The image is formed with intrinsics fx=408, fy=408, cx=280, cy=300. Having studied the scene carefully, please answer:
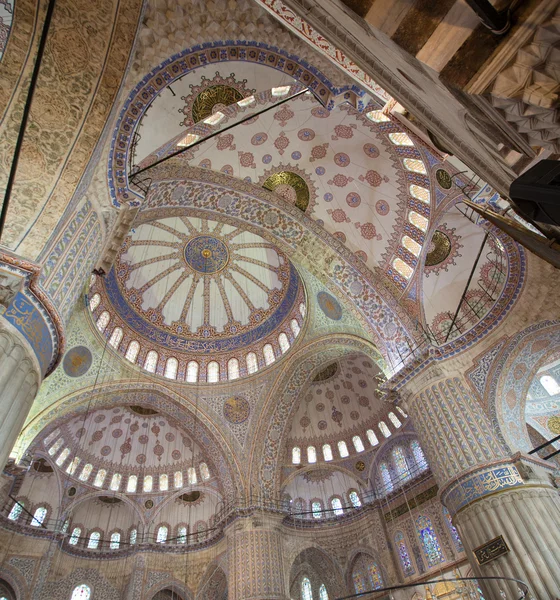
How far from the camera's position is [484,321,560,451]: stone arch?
28.0 ft

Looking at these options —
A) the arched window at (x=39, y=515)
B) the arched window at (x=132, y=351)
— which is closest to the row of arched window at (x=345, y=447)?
the arched window at (x=132, y=351)

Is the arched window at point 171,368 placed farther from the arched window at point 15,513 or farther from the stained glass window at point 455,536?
the stained glass window at point 455,536

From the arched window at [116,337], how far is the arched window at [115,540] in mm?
7414

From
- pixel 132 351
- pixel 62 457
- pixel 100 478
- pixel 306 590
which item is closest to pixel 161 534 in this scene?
pixel 100 478

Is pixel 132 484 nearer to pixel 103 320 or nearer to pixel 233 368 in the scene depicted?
pixel 233 368

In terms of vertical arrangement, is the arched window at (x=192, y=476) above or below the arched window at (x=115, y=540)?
above

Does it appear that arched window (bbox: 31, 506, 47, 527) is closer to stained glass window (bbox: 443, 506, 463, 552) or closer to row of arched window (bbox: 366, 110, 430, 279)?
stained glass window (bbox: 443, 506, 463, 552)

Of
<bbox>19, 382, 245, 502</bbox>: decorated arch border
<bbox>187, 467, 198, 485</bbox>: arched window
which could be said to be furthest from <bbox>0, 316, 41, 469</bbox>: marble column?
<bbox>187, 467, 198, 485</bbox>: arched window

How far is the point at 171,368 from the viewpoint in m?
15.3

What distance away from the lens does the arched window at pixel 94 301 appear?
44.0 feet

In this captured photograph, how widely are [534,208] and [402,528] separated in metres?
14.8

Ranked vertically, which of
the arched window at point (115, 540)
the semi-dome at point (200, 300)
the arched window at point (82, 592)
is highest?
the semi-dome at point (200, 300)

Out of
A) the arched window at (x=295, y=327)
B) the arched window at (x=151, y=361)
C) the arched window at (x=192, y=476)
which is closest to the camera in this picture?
the arched window at (x=151, y=361)

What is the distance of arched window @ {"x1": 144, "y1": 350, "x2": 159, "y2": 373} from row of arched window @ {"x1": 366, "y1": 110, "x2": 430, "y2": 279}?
30.6 ft
